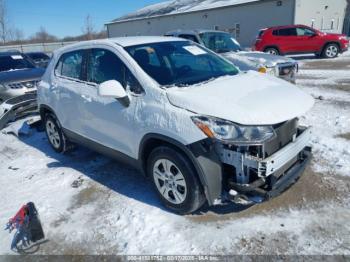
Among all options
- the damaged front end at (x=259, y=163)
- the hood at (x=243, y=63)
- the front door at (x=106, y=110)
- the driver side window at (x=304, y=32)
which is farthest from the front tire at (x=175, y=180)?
the driver side window at (x=304, y=32)

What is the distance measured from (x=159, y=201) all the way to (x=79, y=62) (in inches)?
90.9

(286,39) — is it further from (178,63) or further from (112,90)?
(112,90)

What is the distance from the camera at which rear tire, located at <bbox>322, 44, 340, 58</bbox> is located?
16031 mm

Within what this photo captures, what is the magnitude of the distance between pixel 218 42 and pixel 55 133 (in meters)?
5.19

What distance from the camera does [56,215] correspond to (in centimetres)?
359

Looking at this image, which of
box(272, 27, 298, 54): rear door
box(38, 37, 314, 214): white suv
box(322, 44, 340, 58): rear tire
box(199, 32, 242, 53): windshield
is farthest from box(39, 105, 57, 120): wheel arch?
box(322, 44, 340, 58): rear tire

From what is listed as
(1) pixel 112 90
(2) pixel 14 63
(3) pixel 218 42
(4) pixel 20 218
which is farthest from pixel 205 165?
(2) pixel 14 63

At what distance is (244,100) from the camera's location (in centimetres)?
291

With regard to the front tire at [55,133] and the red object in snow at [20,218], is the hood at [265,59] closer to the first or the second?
the front tire at [55,133]

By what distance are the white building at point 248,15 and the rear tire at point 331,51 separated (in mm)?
8311

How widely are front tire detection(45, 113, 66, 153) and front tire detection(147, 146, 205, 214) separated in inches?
93.4

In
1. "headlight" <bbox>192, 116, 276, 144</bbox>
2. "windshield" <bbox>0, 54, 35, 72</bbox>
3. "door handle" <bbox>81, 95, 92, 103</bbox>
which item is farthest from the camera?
"windshield" <bbox>0, 54, 35, 72</bbox>

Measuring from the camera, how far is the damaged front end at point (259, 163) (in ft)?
8.94

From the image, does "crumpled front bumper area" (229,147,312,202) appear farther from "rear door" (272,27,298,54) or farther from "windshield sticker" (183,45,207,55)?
"rear door" (272,27,298,54)
